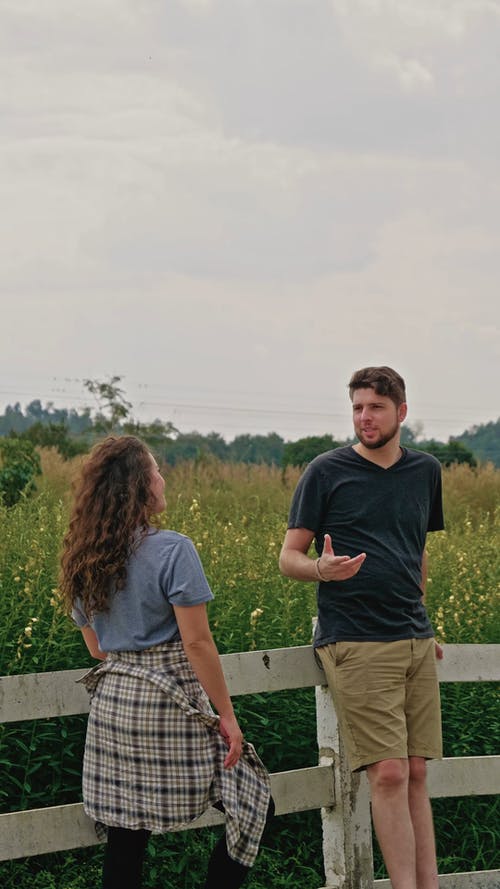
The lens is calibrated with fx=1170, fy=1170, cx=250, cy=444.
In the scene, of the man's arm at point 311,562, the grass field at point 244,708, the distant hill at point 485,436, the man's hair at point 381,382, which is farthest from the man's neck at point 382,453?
the distant hill at point 485,436

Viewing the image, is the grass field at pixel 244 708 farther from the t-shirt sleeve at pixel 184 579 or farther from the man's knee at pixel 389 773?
the t-shirt sleeve at pixel 184 579

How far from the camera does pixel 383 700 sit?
421 centimetres

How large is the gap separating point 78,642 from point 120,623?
5.65 feet

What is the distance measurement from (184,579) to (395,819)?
1.38 m

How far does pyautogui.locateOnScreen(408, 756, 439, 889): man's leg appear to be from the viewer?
4.33 meters

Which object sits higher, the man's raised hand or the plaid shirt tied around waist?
the man's raised hand

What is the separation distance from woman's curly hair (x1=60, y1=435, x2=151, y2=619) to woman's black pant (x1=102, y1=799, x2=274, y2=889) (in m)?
0.69

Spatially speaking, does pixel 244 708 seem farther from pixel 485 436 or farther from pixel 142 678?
pixel 485 436

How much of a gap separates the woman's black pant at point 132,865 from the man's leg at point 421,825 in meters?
0.89

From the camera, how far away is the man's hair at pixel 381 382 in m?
4.36

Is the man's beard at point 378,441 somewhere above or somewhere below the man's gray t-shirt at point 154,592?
above

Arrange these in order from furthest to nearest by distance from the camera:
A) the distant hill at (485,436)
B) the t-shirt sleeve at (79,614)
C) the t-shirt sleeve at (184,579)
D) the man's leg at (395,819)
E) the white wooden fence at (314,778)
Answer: the distant hill at (485,436), the man's leg at (395,819), the white wooden fence at (314,778), the t-shirt sleeve at (79,614), the t-shirt sleeve at (184,579)

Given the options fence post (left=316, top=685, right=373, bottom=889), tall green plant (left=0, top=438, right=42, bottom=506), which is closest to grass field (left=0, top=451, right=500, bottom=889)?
fence post (left=316, top=685, right=373, bottom=889)

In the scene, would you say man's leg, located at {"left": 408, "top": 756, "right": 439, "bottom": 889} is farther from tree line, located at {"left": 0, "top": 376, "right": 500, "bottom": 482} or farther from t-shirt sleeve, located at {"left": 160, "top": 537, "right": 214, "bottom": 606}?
tree line, located at {"left": 0, "top": 376, "right": 500, "bottom": 482}
